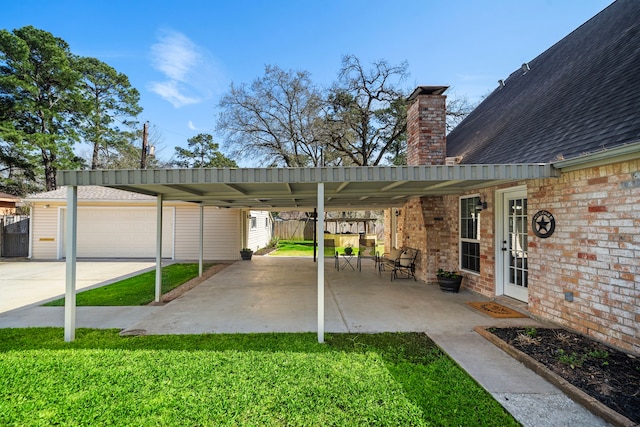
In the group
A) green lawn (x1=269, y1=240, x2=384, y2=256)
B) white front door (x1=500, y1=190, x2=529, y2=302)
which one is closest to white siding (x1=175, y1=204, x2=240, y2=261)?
green lawn (x1=269, y1=240, x2=384, y2=256)

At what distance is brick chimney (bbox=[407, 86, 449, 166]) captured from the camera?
23.5ft

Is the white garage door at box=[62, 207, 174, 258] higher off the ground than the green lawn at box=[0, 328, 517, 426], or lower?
higher

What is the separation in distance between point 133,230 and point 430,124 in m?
12.2

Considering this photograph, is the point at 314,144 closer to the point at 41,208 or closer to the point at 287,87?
the point at 287,87

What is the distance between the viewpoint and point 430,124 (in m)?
7.22

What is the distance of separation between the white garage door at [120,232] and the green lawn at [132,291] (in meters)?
3.86

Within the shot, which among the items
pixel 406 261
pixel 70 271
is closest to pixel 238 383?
pixel 70 271

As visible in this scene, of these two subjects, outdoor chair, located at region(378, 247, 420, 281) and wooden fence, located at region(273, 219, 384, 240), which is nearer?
outdoor chair, located at region(378, 247, 420, 281)

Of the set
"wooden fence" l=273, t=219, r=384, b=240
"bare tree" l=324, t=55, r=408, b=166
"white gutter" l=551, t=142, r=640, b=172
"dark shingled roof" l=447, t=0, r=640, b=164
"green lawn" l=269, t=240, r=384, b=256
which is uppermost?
"bare tree" l=324, t=55, r=408, b=166

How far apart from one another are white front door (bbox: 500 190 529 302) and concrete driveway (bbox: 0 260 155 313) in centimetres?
890

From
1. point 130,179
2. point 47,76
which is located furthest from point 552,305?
point 47,76

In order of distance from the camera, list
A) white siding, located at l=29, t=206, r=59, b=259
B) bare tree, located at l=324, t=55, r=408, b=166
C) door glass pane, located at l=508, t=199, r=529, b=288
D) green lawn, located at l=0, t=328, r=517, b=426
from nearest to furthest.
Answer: green lawn, located at l=0, t=328, r=517, b=426 < door glass pane, located at l=508, t=199, r=529, b=288 < white siding, located at l=29, t=206, r=59, b=259 < bare tree, located at l=324, t=55, r=408, b=166

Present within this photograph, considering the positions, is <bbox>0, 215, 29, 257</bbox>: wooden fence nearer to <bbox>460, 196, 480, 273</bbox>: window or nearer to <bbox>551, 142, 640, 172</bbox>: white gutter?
<bbox>460, 196, 480, 273</bbox>: window

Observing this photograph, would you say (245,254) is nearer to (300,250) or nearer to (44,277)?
(300,250)
